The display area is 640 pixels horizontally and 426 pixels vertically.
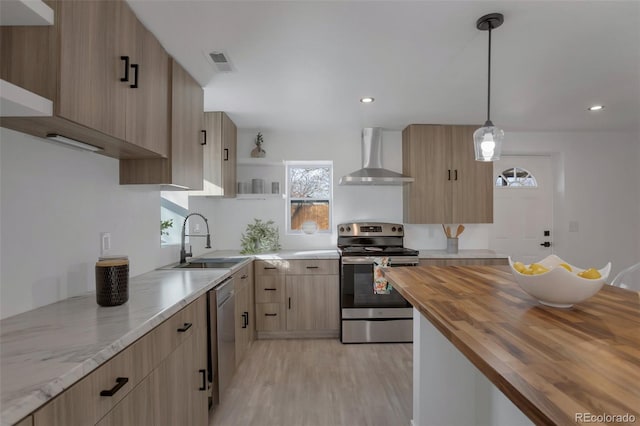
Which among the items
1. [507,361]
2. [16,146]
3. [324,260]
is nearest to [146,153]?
[16,146]

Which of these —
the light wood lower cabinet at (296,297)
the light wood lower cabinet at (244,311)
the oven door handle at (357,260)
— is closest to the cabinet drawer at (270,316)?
the light wood lower cabinet at (296,297)

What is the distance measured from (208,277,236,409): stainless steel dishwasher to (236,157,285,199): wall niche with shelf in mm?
1588

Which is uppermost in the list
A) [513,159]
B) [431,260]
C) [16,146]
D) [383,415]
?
[513,159]

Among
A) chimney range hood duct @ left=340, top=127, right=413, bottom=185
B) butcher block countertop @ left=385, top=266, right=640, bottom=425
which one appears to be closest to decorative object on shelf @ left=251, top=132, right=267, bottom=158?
chimney range hood duct @ left=340, top=127, right=413, bottom=185

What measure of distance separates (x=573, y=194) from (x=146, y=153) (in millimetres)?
4868

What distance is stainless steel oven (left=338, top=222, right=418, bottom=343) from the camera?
3.50 metres

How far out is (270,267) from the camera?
3.58 m

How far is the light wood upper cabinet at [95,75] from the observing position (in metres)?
1.17

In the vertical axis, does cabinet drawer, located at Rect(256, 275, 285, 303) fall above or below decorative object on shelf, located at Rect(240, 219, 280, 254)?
below

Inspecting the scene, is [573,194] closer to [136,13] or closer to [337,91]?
[337,91]

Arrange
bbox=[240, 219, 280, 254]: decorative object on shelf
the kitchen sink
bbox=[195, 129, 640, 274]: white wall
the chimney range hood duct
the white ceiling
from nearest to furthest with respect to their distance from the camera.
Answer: the white ceiling, the kitchen sink, bbox=[240, 219, 280, 254]: decorative object on shelf, the chimney range hood duct, bbox=[195, 129, 640, 274]: white wall

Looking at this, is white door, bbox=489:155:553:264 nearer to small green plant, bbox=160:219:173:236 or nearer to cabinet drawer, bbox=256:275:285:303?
cabinet drawer, bbox=256:275:285:303

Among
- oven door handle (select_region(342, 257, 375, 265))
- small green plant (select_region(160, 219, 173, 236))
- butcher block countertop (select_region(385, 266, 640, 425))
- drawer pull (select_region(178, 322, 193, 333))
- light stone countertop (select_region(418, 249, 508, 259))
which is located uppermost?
small green plant (select_region(160, 219, 173, 236))

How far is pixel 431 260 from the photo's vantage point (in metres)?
3.72
